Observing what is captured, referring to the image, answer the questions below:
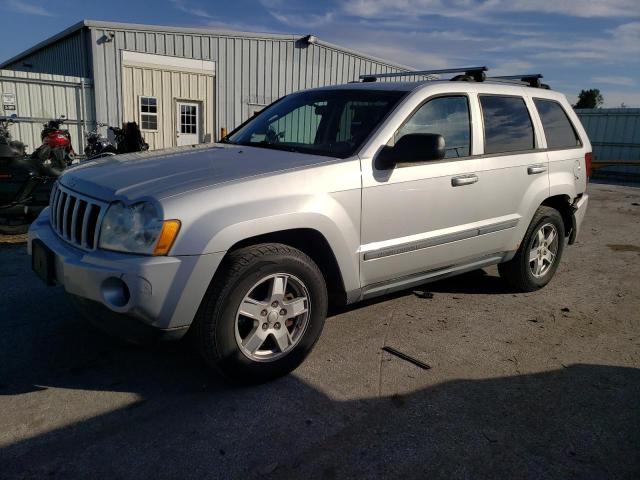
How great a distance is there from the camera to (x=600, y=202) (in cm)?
1229

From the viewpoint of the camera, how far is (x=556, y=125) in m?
4.84

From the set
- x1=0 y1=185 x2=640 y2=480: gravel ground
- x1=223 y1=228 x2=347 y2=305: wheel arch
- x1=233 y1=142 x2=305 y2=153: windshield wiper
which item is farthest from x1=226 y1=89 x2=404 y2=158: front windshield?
x1=0 y1=185 x2=640 y2=480: gravel ground

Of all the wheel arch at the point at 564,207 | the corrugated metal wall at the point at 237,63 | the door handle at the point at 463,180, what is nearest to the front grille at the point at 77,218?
the door handle at the point at 463,180

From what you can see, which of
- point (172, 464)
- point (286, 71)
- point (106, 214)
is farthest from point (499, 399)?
point (286, 71)

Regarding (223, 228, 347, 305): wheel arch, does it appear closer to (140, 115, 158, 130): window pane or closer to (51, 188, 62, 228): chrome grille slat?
(51, 188, 62, 228): chrome grille slat

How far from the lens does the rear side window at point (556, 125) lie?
4.71 m

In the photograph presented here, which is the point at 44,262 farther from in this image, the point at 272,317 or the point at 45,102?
the point at 45,102

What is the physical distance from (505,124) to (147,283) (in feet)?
10.4

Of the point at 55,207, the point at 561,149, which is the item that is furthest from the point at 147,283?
the point at 561,149

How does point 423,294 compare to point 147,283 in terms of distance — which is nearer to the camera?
point 147,283

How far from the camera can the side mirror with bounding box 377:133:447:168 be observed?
3.21 meters

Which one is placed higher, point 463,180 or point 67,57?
point 67,57

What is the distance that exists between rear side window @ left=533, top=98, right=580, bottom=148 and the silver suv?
4 centimetres

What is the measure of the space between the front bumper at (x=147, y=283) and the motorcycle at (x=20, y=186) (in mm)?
4415
